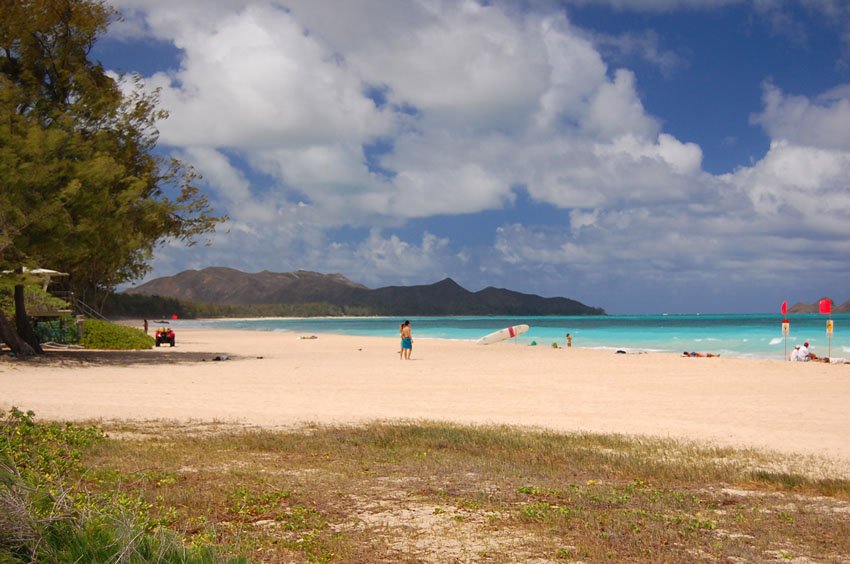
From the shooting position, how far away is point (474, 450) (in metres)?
9.32

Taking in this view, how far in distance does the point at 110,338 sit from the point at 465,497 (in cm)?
2896

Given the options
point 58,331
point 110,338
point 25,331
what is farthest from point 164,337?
point 25,331

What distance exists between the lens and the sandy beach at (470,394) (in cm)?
1227

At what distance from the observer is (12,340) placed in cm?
2430

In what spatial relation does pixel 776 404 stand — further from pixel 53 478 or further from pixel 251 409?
pixel 53 478

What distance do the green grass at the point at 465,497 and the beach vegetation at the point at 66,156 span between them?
1381cm

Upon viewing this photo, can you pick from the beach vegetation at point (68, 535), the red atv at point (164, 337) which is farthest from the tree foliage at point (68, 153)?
the beach vegetation at point (68, 535)

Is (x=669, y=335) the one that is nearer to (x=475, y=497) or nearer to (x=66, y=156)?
(x=66, y=156)

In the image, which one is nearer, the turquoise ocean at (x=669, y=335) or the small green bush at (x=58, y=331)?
the small green bush at (x=58, y=331)

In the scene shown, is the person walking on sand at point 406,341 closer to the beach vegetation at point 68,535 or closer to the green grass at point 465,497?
the green grass at point 465,497

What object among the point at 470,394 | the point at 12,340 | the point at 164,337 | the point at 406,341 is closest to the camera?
the point at 470,394

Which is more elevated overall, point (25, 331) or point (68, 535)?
point (25, 331)

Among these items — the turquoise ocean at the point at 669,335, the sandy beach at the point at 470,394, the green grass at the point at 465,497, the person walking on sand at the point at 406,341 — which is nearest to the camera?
the green grass at the point at 465,497

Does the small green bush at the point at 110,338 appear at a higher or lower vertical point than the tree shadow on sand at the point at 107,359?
higher
